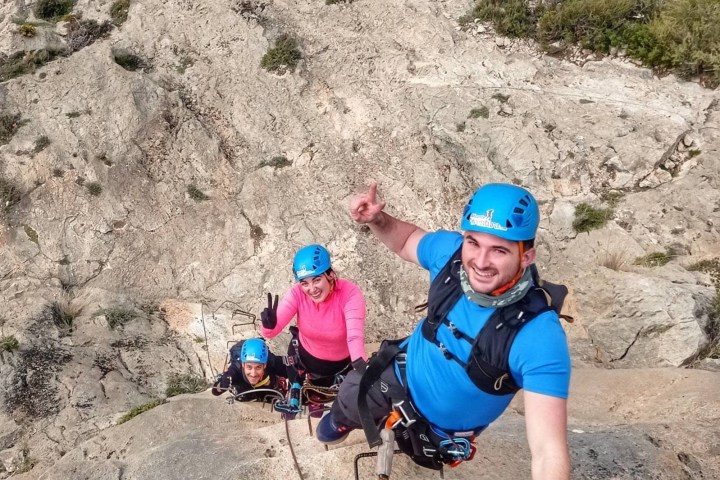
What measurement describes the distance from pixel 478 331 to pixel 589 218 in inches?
325

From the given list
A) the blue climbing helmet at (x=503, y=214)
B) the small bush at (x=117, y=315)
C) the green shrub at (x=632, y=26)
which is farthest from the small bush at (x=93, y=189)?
the blue climbing helmet at (x=503, y=214)

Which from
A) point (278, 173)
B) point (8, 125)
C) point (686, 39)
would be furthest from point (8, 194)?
point (686, 39)

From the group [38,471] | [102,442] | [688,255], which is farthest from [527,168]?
[38,471]

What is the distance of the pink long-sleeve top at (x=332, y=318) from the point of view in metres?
6.52

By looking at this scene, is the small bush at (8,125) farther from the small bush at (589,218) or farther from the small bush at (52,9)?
the small bush at (589,218)

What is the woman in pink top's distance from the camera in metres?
6.52

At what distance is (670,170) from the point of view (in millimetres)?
10805

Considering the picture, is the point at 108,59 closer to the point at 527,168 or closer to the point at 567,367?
the point at 527,168

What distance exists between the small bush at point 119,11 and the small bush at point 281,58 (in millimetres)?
4279

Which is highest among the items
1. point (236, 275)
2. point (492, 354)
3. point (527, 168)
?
point (492, 354)

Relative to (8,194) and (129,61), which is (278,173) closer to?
(129,61)

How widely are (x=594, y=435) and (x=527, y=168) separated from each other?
705 cm

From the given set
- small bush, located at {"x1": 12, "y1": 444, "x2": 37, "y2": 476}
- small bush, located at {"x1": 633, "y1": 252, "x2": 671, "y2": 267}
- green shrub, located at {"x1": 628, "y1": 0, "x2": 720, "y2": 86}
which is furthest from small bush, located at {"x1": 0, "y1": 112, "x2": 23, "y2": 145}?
green shrub, located at {"x1": 628, "y1": 0, "x2": 720, "y2": 86}

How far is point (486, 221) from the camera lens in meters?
3.36
